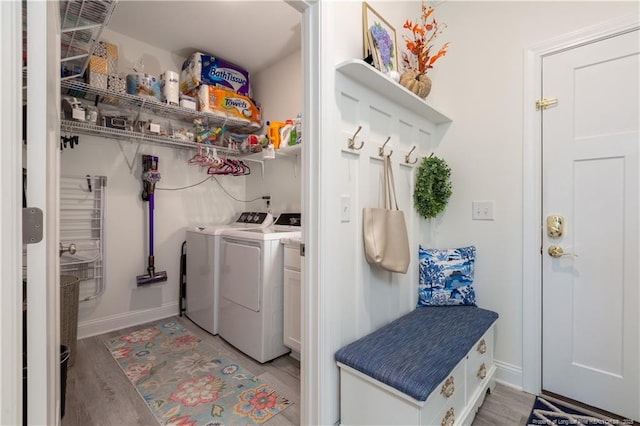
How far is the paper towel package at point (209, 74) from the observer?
2.93 meters

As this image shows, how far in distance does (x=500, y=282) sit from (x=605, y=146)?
959mm

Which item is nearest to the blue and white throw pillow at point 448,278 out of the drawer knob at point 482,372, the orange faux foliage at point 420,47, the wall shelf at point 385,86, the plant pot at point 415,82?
the drawer knob at point 482,372

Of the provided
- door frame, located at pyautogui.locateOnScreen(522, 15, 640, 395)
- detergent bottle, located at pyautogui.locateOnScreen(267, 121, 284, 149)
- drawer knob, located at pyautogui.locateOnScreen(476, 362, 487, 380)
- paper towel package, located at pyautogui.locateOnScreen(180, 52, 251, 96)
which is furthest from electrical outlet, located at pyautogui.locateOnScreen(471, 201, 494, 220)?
paper towel package, located at pyautogui.locateOnScreen(180, 52, 251, 96)

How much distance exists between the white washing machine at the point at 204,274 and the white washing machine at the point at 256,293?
0.65 ft

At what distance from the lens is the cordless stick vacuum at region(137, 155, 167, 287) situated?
2789mm

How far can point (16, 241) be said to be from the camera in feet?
2.16

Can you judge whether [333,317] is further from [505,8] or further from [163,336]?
[505,8]

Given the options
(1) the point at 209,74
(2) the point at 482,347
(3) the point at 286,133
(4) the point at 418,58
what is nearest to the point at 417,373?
Answer: (2) the point at 482,347

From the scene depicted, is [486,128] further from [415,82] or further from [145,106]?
[145,106]

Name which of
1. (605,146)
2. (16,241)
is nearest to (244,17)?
(16,241)

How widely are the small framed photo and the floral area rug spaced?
204 centimetres

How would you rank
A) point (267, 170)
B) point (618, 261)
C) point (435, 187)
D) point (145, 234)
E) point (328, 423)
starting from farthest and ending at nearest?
point (267, 170) → point (145, 234) → point (435, 187) → point (618, 261) → point (328, 423)

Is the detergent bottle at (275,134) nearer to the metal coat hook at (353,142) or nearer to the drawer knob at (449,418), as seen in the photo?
the metal coat hook at (353,142)

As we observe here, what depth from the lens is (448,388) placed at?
4.30 ft
